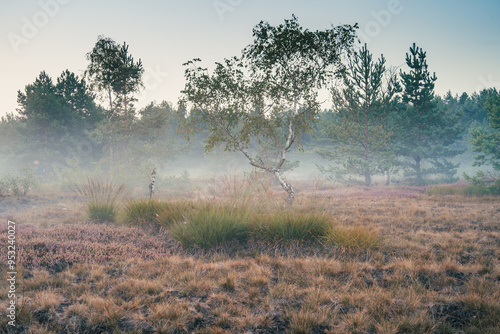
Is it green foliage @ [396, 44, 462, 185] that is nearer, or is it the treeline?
the treeline

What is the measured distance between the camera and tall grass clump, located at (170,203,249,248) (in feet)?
20.5

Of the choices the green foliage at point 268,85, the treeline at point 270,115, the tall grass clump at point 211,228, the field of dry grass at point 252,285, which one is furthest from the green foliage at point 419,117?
the tall grass clump at point 211,228

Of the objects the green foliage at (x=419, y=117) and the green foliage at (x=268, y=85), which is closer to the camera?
the green foliage at (x=268, y=85)

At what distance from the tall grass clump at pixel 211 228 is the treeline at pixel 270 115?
403cm

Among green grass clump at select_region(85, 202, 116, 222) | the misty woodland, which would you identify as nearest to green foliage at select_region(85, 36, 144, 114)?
the misty woodland

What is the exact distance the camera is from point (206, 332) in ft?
10.3

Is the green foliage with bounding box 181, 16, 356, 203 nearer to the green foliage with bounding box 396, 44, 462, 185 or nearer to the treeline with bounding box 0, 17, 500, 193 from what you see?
the treeline with bounding box 0, 17, 500, 193

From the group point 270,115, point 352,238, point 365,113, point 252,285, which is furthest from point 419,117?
point 252,285

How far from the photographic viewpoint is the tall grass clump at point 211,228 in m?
6.25

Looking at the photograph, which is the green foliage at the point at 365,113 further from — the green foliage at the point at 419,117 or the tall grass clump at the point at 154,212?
the tall grass clump at the point at 154,212

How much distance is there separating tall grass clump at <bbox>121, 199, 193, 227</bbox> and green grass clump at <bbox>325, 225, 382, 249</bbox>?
3.94 metres

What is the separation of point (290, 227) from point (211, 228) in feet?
6.23

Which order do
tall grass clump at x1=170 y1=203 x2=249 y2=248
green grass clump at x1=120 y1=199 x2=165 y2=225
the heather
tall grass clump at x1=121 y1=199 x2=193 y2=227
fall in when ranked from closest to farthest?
the heather < tall grass clump at x1=170 y1=203 x2=249 y2=248 < tall grass clump at x1=121 y1=199 x2=193 y2=227 < green grass clump at x1=120 y1=199 x2=165 y2=225

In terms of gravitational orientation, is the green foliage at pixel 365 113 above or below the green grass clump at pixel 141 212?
above
